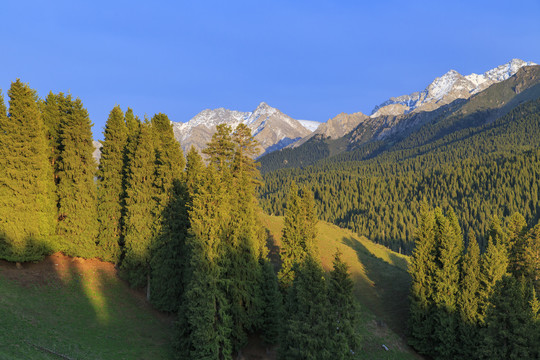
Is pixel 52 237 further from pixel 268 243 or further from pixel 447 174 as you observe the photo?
pixel 447 174

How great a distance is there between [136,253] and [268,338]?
16381 millimetres

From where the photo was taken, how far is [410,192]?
196m

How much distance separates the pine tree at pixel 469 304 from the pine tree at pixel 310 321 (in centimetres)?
2283

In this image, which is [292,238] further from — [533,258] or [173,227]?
[533,258]

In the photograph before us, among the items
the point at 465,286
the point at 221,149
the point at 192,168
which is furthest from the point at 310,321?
the point at 465,286

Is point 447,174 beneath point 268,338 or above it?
above

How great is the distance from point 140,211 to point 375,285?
127 feet

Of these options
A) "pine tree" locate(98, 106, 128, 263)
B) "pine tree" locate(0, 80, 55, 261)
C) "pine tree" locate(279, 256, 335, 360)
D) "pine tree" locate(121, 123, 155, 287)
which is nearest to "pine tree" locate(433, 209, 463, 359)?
"pine tree" locate(279, 256, 335, 360)

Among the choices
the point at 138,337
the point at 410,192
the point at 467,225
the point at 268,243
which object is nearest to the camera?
the point at 138,337

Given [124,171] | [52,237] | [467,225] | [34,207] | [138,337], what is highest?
[124,171]

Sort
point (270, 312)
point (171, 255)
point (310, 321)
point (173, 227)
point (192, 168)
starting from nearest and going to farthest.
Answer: point (310, 321) < point (270, 312) < point (171, 255) < point (173, 227) < point (192, 168)

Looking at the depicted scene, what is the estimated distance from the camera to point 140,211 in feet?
138

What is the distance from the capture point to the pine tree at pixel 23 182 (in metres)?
36.8

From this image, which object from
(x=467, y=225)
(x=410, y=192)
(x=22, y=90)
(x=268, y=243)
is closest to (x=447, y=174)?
(x=410, y=192)
